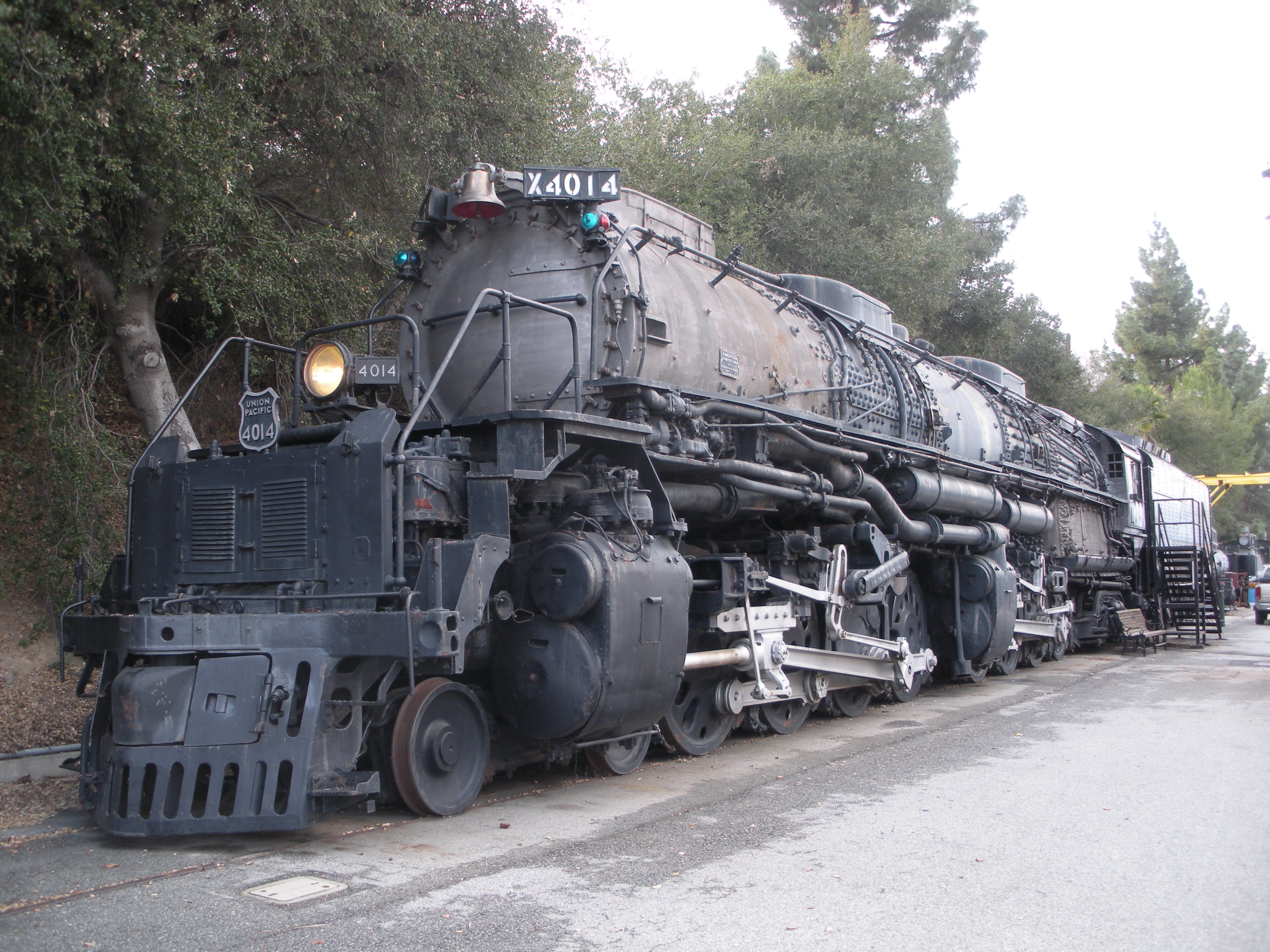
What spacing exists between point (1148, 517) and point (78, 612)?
1865 centimetres

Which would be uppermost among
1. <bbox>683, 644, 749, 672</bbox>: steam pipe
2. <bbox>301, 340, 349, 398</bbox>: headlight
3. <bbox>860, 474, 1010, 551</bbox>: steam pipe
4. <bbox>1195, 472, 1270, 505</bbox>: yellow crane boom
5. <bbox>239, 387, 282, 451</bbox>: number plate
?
<bbox>1195, 472, 1270, 505</bbox>: yellow crane boom

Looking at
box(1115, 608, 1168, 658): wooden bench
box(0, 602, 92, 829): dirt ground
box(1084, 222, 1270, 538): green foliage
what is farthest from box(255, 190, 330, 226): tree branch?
box(1084, 222, 1270, 538): green foliage

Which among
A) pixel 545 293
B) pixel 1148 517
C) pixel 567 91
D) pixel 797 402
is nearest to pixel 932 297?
pixel 1148 517

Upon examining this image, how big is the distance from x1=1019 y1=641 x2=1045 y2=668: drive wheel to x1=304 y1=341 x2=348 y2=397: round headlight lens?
10.8 meters

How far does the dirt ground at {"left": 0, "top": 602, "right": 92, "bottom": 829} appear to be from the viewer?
581cm

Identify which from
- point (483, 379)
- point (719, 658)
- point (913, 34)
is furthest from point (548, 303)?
point (913, 34)

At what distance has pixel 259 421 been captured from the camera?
18.6 feet

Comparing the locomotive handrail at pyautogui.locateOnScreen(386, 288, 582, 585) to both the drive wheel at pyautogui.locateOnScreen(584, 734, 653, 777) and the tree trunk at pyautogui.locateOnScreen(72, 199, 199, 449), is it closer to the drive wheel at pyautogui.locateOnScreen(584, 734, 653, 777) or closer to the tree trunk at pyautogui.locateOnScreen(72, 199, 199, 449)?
the drive wheel at pyautogui.locateOnScreen(584, 734, 653, 777)

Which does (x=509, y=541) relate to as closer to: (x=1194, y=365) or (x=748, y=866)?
(x=748, y=866)

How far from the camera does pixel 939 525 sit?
10.2 m

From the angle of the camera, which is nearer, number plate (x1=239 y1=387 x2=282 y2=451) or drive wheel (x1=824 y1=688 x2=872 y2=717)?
number plate (x1=239 y1=387 x2=282 y2=451)

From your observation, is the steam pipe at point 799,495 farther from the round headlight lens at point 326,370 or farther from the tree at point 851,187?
the tree at point 851,187

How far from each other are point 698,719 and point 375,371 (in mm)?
3459

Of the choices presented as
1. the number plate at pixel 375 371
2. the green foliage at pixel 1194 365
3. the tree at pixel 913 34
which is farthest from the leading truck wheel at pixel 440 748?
the green foliage at pixel 1194 365
